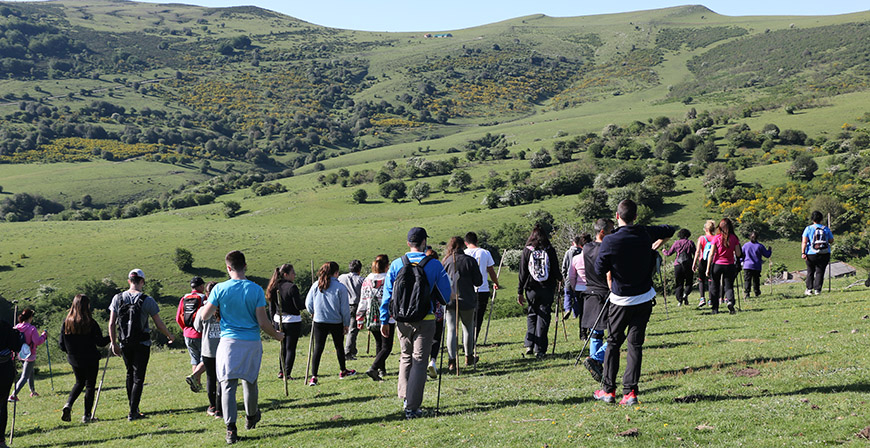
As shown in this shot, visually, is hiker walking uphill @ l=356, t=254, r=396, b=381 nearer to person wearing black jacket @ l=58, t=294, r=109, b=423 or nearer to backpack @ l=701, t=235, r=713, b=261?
person wearing black jacket @ l=58, t=294, r=109, b=423

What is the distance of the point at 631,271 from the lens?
773cm

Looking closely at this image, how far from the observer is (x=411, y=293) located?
8453mm

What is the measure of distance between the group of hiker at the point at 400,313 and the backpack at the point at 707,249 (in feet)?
0.98

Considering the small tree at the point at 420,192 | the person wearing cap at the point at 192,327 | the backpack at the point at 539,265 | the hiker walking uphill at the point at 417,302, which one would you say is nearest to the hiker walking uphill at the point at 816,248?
the backpack at the point at 539,265

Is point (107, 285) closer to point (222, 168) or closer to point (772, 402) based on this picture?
point (772, 402)

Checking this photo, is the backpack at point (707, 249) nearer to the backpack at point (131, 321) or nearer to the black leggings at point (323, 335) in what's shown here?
the black leggings at point (323, 335)

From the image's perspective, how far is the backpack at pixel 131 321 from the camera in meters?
9.95

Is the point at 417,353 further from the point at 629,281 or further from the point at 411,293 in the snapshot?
the point at 629,281

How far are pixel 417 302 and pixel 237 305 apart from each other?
2349 mm

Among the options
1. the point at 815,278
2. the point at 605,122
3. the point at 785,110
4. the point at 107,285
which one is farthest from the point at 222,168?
the point at 815,278

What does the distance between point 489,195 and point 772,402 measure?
76.0 m

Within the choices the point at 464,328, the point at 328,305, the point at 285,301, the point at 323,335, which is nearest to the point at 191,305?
the point at 285,301

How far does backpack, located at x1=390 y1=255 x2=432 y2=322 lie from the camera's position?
8.41m

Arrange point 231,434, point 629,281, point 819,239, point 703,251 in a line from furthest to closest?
point 819,239, point 703,251, point 231,434, point 629,281
